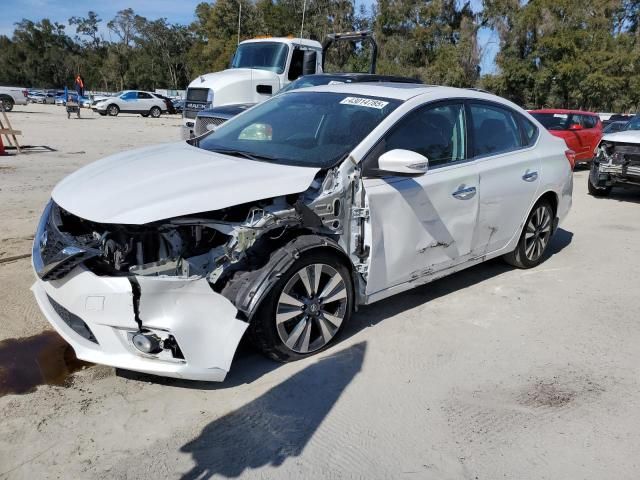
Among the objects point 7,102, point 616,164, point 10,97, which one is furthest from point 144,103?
point 616,164

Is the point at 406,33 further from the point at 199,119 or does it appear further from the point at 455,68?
the point at 199,119

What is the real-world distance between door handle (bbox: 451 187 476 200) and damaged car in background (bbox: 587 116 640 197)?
6080mm

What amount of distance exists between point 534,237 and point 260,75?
8.41 m

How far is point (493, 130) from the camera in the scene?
15.7 feet

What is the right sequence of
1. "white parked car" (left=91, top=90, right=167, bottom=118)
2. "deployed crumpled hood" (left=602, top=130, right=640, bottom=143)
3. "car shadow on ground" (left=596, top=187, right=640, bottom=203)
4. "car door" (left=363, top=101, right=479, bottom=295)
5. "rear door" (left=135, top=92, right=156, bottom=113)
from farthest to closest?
1. "rear door" (left=135, top=92, right=156, bottom=113)
2. "white parked car" (left=91, top=90, right=167, bottom=118)
3. "car shadow on ground" (left=596, top=187, right=640, bottom=203)
4. "deployed crumpled hood" (left=602, top=130, right=640, bottom=143)
5. "car door" (left=363, top=101, right=479, bottom=295)

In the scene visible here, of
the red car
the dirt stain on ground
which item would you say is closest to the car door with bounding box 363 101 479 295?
the dirt stain on ground

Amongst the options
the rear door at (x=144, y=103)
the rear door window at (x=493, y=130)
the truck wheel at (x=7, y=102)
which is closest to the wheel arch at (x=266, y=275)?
the rear door window at (x=493, y=130)

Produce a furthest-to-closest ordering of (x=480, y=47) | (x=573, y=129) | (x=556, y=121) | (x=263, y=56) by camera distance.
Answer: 1. (x=480, y=47)
2. (x=556, y=121)
3. (x=573, y=129)
4. (x=263, y=56)

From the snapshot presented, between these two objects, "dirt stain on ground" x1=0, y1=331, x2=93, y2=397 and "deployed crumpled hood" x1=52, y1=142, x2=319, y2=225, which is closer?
"deployed crumpled hood" x1=52, y1=142, x2=319, y2=225

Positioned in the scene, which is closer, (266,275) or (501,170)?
(266,275)

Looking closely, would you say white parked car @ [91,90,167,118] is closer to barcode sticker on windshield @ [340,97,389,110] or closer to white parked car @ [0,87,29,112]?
white parked car @ [0,87,29,112]

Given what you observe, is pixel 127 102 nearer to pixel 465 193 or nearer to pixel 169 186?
pixel 465 193

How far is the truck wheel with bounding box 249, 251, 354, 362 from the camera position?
10.6ft

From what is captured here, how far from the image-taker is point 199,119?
9672 millimetres
